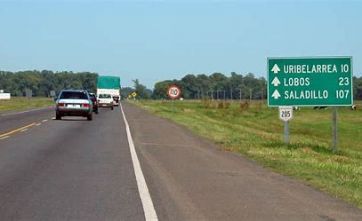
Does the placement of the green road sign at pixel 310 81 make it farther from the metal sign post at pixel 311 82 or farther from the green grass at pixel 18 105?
the green grass at pixel 18 105

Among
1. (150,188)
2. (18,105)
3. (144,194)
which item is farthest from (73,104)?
(18,105)

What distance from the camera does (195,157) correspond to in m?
18.3

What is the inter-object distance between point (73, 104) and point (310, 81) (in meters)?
20.9

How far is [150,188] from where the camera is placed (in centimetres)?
1179

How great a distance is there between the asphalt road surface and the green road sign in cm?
389

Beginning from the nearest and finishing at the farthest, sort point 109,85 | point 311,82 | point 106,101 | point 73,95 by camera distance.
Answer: point 311,82 < point 73,95 < point 106,101 < point 109,85

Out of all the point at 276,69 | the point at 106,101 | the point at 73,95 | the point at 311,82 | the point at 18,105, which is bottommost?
the point at 18,105

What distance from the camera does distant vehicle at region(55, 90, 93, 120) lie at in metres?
40.2

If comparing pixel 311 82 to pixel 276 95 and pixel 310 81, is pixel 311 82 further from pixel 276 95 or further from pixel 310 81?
pixel 276 95

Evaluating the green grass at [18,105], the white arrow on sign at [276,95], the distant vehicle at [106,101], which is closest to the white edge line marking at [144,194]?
the white arrow on sign at [276,95]

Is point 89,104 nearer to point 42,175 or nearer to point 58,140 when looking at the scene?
point 58,140

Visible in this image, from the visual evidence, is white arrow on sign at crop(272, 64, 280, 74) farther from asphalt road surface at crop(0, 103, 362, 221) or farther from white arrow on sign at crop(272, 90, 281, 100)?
asphalt road surface at crop(0, 103, 362, 221)

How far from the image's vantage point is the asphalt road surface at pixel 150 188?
30.6ft

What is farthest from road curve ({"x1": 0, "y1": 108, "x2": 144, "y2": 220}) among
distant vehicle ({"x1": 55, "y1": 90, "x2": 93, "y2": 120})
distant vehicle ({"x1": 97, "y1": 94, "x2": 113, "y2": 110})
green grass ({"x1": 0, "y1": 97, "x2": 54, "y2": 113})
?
distant vehicle ({"x1": 97, "y1": 94, "x2": 113, "y2": 110})
